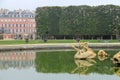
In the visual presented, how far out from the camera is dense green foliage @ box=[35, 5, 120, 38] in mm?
53594

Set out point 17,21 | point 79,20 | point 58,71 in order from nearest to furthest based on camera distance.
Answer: point 58,71 < point 79,20 < point 17,21

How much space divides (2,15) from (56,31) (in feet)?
113

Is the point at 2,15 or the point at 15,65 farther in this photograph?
the point at 2,15

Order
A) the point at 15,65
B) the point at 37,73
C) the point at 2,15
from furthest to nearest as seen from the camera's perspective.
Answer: the point at 2,15, the point at 15,65, the point at 37,73

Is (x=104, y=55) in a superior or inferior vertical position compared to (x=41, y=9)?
inferior

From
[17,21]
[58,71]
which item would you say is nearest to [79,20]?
[58,71]

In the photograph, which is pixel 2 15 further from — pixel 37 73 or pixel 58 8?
pixel 37 73

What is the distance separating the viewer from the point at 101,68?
66.8 feet

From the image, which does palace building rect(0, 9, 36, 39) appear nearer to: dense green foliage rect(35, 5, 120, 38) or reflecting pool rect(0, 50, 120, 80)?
dense green foliage rect(35, 5, 120, 38)

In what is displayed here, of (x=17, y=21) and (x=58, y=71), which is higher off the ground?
(x=17, y=21)

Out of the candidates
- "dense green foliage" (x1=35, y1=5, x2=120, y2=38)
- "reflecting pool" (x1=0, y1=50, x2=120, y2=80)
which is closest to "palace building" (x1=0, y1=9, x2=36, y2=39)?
"dense green foliage" (x1=35, y1=5, x2=120, y2=38)

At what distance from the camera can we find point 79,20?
55000 millimetres

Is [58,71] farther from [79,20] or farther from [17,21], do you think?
[17,21]

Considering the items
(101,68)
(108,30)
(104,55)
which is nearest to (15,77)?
(101,68)
